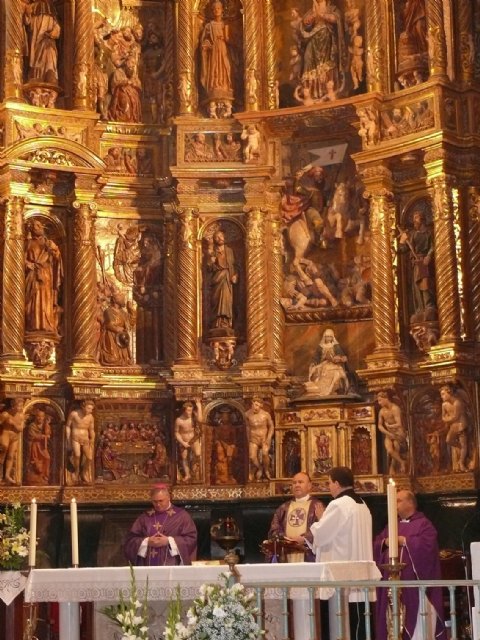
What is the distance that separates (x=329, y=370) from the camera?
19266 millimetres

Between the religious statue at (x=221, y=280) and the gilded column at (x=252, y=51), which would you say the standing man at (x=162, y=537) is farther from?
the gilded column at (x=252, y=51)

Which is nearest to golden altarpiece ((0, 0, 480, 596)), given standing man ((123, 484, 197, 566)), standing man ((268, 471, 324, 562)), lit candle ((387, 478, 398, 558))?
standing man ((268, 471, 324, 562))

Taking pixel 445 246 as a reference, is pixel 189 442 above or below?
below

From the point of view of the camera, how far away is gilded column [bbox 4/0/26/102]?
1962 centimetres

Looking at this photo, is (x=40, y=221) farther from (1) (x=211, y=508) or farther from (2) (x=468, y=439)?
(2) (x=468, y=439)

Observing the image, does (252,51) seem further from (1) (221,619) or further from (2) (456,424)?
(1) (221,619)

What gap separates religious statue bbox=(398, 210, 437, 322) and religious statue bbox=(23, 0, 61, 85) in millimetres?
5753

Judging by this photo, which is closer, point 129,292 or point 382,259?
point 382,259

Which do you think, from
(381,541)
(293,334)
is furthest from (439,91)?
(381,541)

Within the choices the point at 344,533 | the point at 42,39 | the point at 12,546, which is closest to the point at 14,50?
the point at 42,39

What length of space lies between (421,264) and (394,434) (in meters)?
2.47

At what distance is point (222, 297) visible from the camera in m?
19.8

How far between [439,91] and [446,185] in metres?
1.35

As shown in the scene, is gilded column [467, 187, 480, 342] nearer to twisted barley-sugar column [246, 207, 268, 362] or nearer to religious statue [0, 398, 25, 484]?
twisted barley-sugar column [246, 207, 268, 362]
